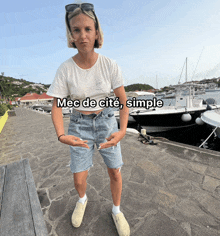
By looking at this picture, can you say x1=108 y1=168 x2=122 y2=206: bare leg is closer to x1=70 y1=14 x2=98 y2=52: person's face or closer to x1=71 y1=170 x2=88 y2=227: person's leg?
x1=71 y1=170 x2=88 y2=227: person's leg

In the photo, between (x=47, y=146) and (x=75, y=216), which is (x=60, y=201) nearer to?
(x=75, y=216)

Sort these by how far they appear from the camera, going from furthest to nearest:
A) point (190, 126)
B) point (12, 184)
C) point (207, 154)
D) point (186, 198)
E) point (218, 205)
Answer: point (190, 126)
point (207, 154)
point (186, 198)
point (218, 205)
point (12, 184)

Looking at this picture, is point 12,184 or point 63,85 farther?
point 12,184

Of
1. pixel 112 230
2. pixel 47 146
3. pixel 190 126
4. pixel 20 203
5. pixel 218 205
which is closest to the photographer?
pixel 20 203

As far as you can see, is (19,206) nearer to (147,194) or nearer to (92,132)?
(92,132)

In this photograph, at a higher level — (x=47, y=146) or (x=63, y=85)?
(x=63, y=85)

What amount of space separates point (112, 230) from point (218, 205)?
1648mm

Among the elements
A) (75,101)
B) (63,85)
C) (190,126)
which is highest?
(63,85)

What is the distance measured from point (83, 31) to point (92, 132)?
991mm

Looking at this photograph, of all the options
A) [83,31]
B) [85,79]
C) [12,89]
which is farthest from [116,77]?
[12,89]

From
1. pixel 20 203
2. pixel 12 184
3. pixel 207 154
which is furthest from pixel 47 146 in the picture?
pixel 207 154

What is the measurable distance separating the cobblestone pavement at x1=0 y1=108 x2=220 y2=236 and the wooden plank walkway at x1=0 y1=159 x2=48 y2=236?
0.72m

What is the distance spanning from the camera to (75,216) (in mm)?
1748

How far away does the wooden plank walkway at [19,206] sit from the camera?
108cm
